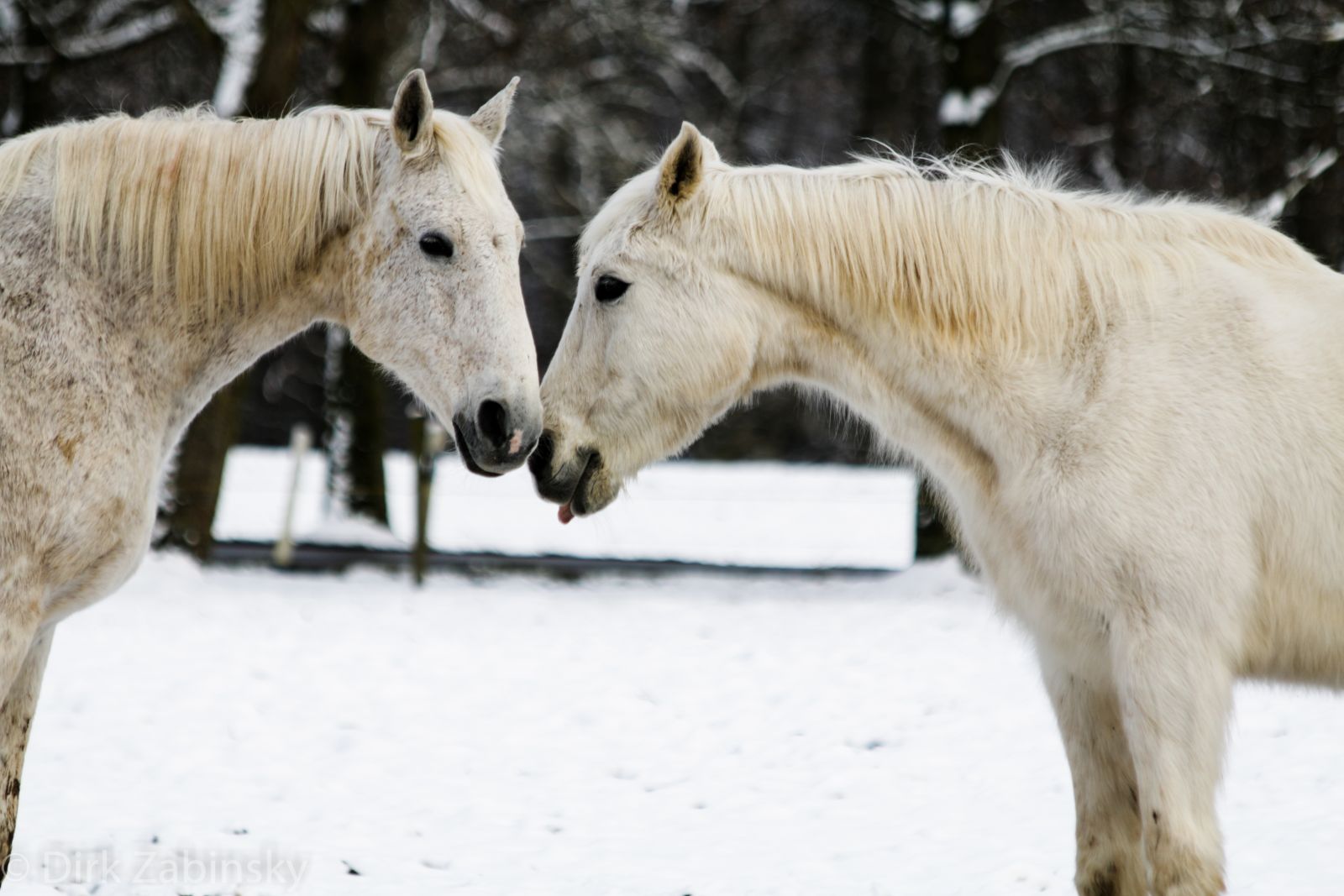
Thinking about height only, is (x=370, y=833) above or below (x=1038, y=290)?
below

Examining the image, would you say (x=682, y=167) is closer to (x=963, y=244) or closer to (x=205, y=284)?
(x=963, y=244)

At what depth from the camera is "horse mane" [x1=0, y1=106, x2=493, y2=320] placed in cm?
322

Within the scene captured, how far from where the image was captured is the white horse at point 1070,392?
292 centimetres

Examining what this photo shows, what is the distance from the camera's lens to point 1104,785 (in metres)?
3.27

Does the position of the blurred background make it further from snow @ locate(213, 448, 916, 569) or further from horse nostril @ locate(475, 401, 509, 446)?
horse nostril @ locate(475, 401, 509, 446)

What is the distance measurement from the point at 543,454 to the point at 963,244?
135 centimetres

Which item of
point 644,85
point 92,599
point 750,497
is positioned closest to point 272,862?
point 92,599

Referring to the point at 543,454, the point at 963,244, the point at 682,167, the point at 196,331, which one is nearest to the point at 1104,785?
the point at 963,244

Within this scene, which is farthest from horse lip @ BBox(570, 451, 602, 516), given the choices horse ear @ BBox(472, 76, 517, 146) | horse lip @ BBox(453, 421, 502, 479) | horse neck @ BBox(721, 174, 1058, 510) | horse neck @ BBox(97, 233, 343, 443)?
horse ear @ BBox(472, 76, 517, 146)

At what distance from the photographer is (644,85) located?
19266mm

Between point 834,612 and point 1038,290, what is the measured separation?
5951 mm

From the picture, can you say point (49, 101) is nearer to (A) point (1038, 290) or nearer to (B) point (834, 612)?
(B) point (834, 612)

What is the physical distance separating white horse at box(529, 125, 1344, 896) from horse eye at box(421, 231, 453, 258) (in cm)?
48

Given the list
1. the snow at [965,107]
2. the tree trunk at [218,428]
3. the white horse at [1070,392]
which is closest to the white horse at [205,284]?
the white horse at [1070,392]
